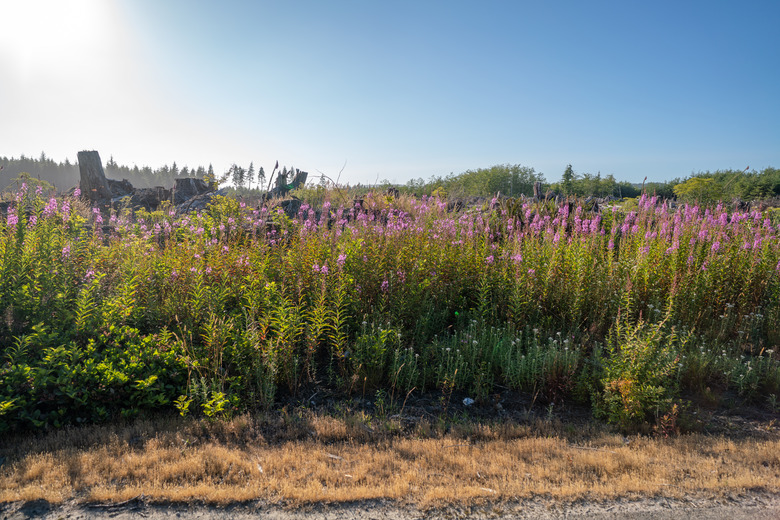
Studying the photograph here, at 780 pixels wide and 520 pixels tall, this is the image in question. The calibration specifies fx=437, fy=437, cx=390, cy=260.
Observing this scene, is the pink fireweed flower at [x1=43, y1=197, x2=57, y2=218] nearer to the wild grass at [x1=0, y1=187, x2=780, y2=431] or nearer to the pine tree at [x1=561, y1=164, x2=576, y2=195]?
the wild grass at [x1=0, y1=187, x2=780, y2=431]

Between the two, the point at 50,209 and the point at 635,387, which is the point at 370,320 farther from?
the point at 50,209

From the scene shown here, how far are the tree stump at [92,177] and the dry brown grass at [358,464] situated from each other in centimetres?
1487

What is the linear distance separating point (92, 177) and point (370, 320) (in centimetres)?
1512

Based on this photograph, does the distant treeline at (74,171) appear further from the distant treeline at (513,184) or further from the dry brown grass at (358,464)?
the dry brown grass at (358,464)

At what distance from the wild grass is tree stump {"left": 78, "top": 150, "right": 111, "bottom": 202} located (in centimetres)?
1109

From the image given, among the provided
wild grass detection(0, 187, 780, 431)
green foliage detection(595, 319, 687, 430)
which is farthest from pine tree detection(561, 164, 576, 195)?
green foliage detection(595, 319, 687, 430)

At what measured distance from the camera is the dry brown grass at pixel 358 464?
2.75 metres

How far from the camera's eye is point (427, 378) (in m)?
4.28

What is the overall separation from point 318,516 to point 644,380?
288 cm

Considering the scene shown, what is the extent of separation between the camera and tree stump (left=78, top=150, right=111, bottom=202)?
1503cm

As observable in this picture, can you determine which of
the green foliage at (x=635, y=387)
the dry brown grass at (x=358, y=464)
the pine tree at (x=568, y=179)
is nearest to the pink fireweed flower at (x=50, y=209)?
the dry brown grass at (x=358, y=464)

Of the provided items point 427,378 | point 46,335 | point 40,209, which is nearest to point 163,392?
point 46,335

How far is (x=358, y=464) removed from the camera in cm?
305

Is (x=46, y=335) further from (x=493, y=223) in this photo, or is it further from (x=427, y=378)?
(x=493, y=223)
